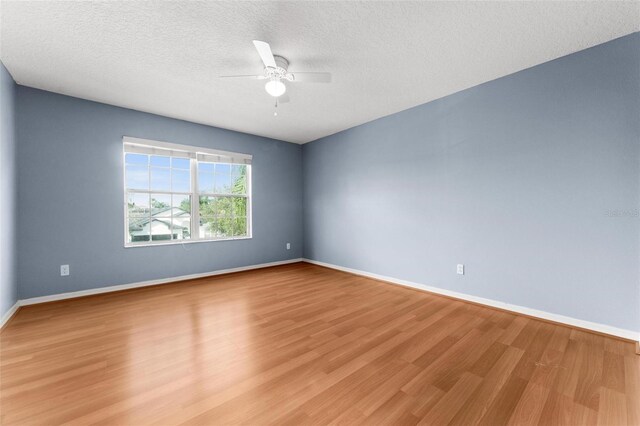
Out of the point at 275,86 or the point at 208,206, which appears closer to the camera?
the point at 275,86

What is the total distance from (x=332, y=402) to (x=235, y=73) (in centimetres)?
311

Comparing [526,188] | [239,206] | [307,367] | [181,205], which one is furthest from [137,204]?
[526,188]

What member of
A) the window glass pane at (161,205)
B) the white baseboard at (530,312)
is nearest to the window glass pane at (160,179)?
the window glass pane at (161,205)

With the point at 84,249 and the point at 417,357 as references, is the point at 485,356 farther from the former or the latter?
the point at 84,249

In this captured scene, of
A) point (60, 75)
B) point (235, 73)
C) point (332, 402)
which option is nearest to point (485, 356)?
A: point (332, 402)

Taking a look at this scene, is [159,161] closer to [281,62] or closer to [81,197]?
[81,197]

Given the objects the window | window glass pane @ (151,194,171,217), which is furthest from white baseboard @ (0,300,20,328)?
window glass pane @ (151,194,171,217)

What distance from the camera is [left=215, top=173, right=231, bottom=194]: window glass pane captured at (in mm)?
4598

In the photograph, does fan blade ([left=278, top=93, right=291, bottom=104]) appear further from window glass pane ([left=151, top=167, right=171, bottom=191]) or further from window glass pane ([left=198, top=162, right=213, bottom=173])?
window glass pane ([left=151, top=167, right=171, bottom=191])

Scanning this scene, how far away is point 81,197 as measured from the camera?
3348 millimetres

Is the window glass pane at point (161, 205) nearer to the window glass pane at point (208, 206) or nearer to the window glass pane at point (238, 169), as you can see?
the window glass pane at point (208, 206)

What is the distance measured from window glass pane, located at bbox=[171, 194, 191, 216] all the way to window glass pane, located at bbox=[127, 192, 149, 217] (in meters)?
0.37

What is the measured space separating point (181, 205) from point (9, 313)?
2.18m

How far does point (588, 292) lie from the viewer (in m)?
2.35
